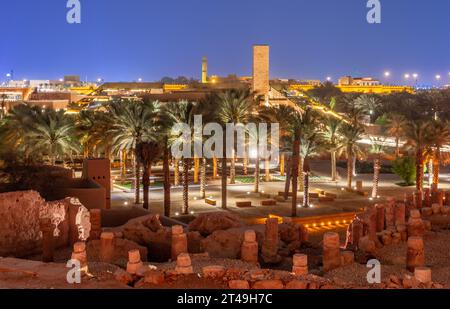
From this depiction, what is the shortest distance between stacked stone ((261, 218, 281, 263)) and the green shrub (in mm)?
23650

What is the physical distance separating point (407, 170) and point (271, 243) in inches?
944

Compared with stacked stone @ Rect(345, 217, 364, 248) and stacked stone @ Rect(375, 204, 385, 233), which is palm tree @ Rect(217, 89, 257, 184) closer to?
stacked stone @ Rect(375, 204, 385, 233)

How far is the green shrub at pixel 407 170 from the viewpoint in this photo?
124 feet

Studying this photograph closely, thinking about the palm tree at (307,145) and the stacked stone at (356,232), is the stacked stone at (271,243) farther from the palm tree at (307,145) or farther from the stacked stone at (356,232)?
the palm tree at (307,145)

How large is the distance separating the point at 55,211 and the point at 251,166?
96.9ft

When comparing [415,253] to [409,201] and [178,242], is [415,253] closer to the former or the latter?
[178,242]

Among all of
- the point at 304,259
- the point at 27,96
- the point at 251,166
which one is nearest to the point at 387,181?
the point at 251,166

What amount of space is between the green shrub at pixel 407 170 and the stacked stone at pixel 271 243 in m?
23.6

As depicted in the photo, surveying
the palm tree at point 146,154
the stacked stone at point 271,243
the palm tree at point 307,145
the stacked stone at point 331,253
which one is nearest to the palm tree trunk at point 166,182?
the palm tree at point 146,154

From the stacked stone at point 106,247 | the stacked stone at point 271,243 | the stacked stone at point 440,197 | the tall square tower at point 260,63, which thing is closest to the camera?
the stacked stone at point 106,247

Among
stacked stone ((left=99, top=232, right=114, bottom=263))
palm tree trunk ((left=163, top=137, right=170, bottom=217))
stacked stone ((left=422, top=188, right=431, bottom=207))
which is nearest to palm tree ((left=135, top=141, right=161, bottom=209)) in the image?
palm tree trunk ((left=163, top=137, right=170, bottom=217))

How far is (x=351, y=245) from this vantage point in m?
17.9

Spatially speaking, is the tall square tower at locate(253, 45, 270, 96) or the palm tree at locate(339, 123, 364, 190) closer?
the palm tree at locate(339, 123, 364, 190)

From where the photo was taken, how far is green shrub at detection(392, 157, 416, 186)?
1486 inches
